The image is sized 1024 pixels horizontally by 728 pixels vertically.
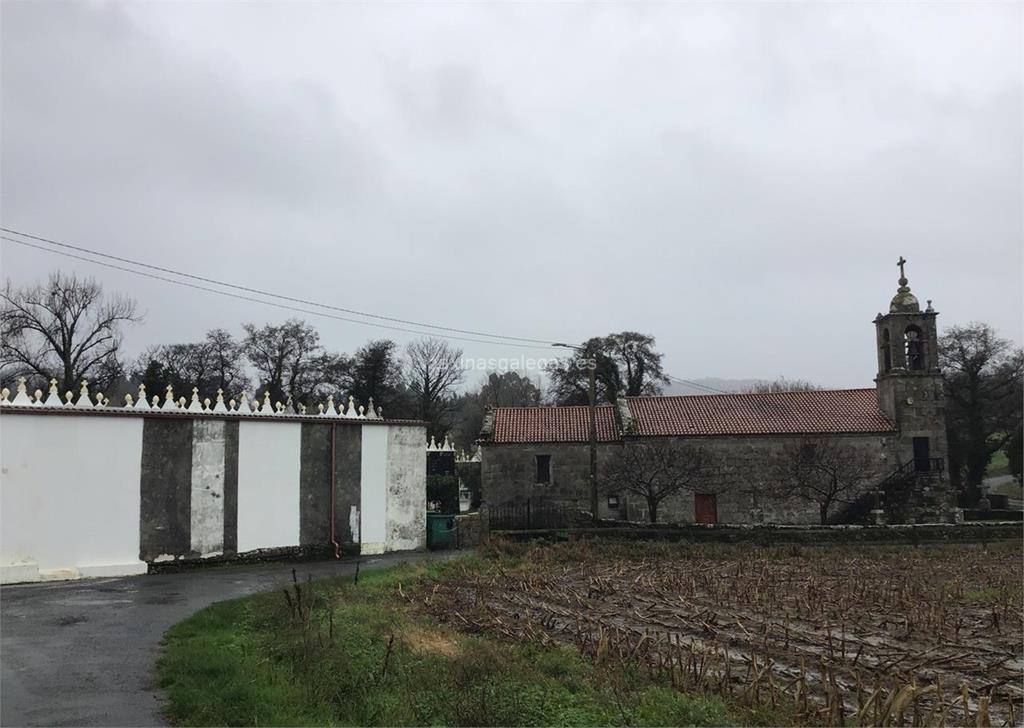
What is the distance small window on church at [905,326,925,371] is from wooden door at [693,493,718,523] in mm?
12001

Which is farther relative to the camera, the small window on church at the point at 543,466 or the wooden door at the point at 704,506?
the small window on church at the point at 543,466

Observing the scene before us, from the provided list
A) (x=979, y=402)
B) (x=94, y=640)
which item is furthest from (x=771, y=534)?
(x=979, y=402)

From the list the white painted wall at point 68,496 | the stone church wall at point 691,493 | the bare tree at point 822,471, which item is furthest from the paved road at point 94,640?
the bare tree at point 822,471

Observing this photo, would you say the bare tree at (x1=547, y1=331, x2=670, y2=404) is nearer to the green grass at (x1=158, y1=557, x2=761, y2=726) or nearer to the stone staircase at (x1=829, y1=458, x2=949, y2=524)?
the stone staircase at (x1=829, y1=458, x2=949, y2=524)

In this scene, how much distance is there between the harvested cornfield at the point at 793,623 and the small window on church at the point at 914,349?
602 inches

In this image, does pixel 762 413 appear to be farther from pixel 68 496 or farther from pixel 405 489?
pixel 68 496

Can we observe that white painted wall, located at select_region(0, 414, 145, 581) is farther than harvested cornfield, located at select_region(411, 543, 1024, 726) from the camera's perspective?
Yes

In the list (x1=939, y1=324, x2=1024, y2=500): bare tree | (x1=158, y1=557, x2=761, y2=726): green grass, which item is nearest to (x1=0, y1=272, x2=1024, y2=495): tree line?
(x1=939, y1=324, x2=1024, y2=500): bare tree

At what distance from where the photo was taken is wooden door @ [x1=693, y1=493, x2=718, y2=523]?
1337 inches

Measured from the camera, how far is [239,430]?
65.6 ft

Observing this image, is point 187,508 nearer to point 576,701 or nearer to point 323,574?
point 323,574

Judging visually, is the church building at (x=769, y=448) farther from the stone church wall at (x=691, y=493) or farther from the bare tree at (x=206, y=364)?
the bare tree at (x=206, y=364)

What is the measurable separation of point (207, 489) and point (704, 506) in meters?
23.4

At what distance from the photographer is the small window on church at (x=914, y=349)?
3503 centimetres
